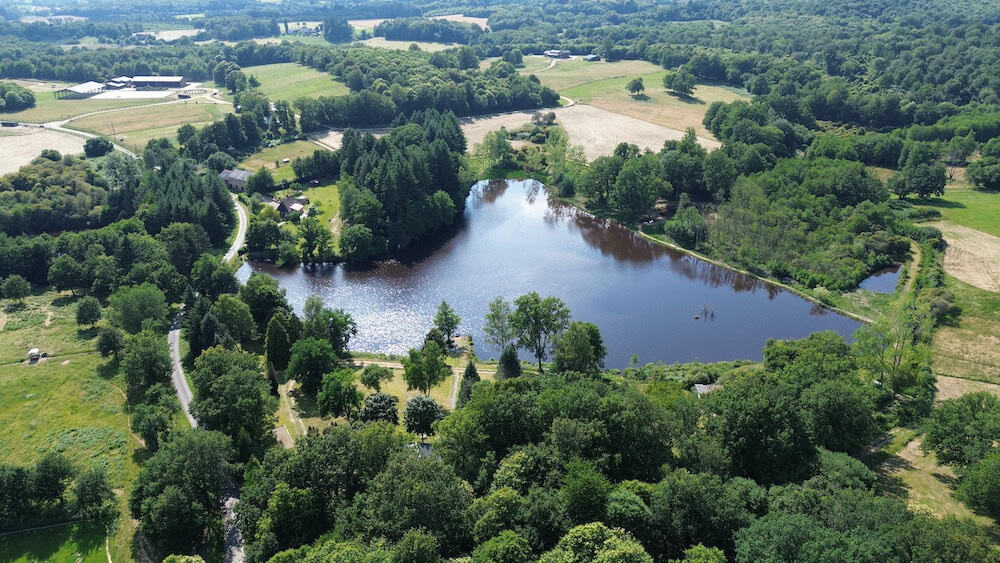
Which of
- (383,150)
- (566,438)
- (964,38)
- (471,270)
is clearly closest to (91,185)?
(383,150)

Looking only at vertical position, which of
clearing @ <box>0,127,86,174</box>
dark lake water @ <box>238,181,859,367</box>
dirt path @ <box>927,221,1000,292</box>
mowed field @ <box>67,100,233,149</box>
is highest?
mowed field @ <box>67,100,233,149</box>

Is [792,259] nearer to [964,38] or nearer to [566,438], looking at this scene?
[566,438]

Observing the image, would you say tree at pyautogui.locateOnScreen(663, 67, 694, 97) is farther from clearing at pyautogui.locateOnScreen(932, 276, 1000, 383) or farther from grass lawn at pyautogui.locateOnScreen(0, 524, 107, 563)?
grass lawn at pyautogui.locateOnScreen(0, 524, 107, 563)

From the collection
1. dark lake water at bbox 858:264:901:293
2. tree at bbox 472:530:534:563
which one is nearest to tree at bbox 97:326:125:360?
tree at bbox 472:530:534:563

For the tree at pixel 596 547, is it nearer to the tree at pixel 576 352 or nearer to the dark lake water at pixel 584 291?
the tree at pixel 576 352

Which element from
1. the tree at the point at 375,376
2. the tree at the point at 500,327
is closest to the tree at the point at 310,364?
the tree at the point at 375,376

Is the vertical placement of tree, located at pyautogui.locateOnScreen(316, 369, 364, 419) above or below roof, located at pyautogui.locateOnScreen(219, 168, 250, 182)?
below
